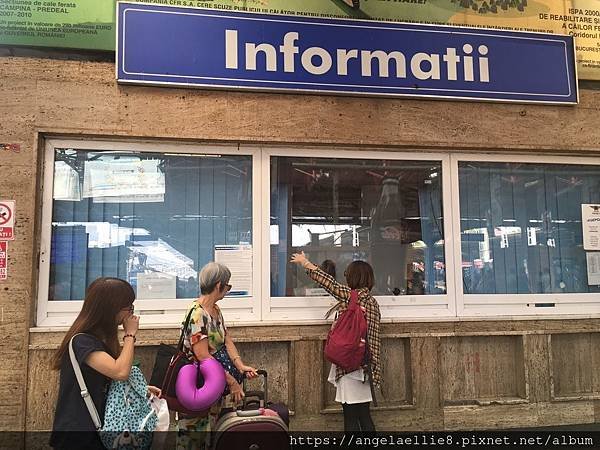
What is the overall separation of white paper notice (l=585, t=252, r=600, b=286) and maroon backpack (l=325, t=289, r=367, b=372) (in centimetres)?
282

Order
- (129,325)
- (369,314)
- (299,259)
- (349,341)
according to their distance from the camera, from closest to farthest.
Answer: (129,325)
(349,341)
(369,314)
(299,259)

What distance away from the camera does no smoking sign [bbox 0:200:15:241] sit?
4148mm

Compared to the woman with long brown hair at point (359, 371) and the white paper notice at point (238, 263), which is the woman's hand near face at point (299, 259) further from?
the white paper notice at point (238, 263)

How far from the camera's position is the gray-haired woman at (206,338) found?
3.13 meters

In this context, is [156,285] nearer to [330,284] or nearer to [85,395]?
[330,284]

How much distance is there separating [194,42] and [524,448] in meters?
4.63

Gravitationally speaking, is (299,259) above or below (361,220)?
below

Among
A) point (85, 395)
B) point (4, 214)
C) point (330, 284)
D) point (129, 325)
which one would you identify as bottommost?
point (85, 395)

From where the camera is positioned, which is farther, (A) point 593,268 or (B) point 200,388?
A: (A) point 593,268

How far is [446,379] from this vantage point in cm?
477

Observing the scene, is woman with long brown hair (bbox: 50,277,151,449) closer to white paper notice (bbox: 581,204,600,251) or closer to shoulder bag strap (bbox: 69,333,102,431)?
shoulder bag strap (bbox: 69,333,102,431)

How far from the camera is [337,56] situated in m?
4.71

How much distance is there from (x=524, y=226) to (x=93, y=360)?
439 cm

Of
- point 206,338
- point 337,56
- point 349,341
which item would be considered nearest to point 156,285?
point 206,338
